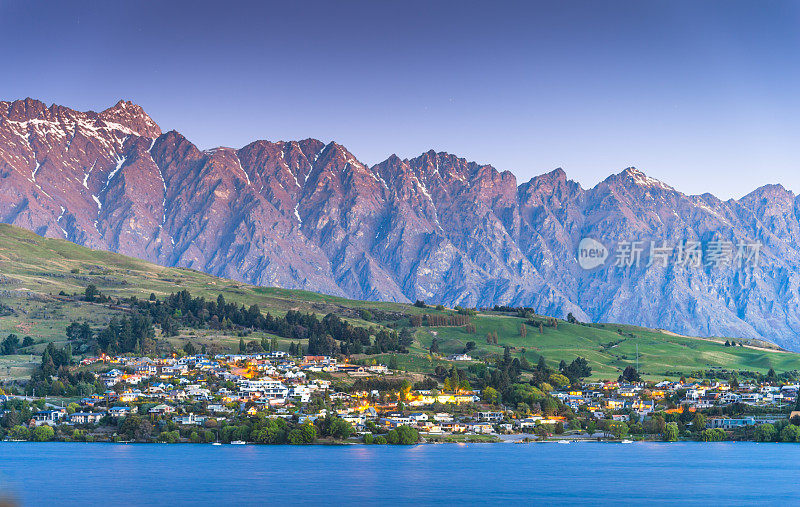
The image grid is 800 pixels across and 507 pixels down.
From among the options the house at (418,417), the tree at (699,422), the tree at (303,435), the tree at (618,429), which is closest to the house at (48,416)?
the tree at (303,435)

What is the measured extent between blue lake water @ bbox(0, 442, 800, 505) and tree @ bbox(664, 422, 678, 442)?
8770mm

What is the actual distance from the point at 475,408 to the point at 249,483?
75.0 m

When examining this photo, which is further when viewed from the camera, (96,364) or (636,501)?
(96,364)

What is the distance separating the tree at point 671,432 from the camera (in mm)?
164500

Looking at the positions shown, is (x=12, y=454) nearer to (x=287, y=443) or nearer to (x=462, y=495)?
(x=287, y=443)

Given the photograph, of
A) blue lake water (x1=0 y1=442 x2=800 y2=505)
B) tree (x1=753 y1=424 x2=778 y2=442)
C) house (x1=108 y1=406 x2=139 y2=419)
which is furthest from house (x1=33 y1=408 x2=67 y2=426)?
tree (x1=753 y1=424 x2=778 y2=442)

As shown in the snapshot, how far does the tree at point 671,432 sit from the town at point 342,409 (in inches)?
8.8

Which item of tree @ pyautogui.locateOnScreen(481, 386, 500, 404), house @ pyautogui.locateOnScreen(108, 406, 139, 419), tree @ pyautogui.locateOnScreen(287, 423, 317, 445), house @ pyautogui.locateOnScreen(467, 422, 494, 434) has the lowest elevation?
tree @ pyautogui.locateOnScreen(287, 423, 317, 445)

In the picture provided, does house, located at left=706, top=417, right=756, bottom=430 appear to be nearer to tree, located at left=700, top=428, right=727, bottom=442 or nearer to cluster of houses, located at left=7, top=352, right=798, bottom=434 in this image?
cluster of houses, located at left=7, top=352, right=798, bottom=434

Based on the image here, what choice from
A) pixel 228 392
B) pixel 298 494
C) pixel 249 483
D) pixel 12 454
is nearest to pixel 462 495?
pixel 298 494

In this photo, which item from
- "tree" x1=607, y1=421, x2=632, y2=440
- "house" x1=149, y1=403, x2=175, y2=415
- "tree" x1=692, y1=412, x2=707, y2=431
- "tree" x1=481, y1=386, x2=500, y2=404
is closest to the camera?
"house" x1=149, y1=403, x2=175, y2=415

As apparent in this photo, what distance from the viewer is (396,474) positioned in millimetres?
115812

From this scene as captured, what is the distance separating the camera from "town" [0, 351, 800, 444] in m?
154

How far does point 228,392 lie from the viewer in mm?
173250
